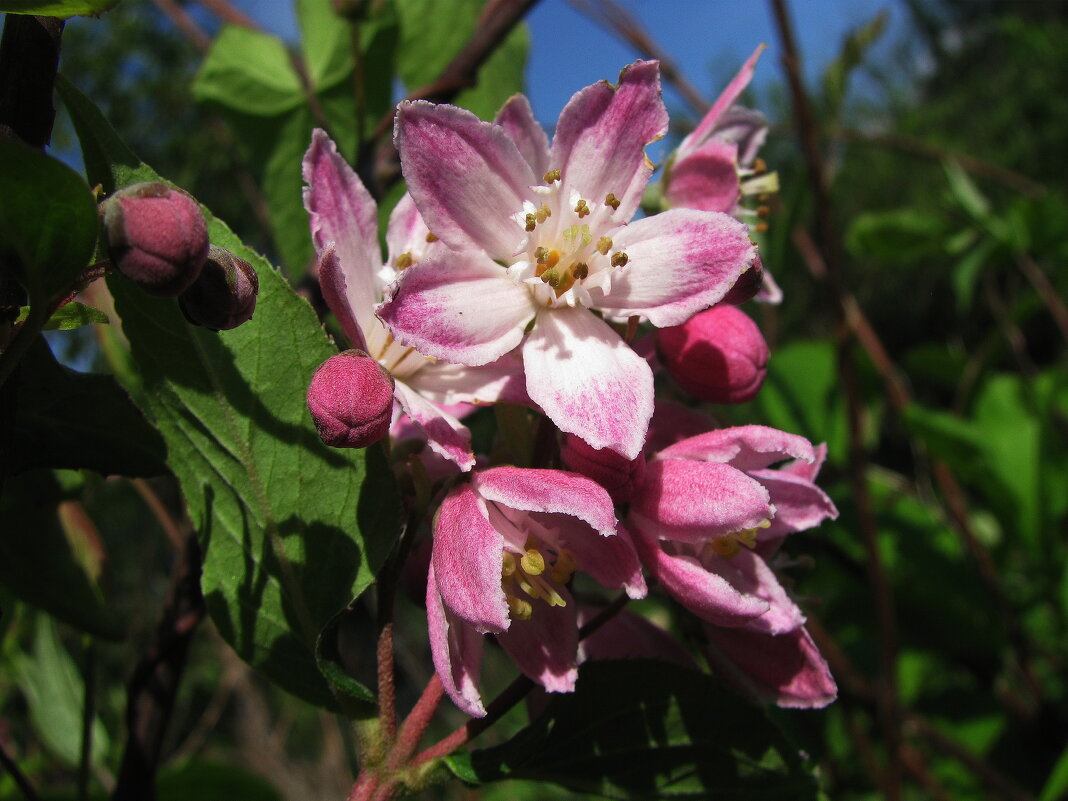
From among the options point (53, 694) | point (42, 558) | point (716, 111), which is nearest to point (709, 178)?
point (716, 111)

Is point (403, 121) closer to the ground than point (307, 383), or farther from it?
farther from it

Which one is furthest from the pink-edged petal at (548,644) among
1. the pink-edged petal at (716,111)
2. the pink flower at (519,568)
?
the pink-edged petal at (716,111)

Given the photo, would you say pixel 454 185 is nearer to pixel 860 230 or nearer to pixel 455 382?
pixel 455 382

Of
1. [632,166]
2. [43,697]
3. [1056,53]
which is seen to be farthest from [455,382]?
[1056,53]

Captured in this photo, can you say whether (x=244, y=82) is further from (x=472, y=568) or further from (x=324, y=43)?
(x=472, y=568)

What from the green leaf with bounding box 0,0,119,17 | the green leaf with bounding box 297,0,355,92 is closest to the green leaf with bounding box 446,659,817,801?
the green leaf with bounding box 0,0,119,17

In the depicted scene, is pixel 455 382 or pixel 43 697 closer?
pixel 455 382

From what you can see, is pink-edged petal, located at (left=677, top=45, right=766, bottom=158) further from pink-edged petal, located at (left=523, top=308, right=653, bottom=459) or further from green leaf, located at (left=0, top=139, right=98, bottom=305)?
green leaf, located at (left=0, top=139, right=98, bottom=305)

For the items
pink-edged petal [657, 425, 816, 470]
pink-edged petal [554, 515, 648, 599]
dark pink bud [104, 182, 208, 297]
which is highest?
dark pink bud [104, 182, 208, 297]
